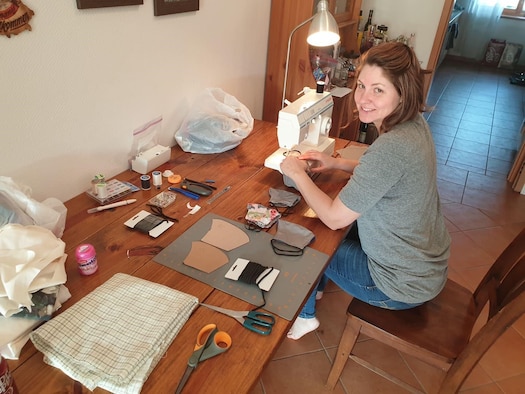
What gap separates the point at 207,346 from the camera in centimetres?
83

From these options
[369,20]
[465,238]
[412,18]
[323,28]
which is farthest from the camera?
[369,20]

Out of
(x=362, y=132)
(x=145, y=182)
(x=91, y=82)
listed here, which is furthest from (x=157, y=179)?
(x=362, y=132)

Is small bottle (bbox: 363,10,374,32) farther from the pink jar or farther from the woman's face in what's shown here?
the pink jar

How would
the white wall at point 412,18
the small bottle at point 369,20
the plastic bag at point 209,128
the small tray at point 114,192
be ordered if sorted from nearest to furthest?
the small tray at point 114,192 < the plastic bag at point 209,128 < the white wall at point 412,18 < the small bottle at point 369,20

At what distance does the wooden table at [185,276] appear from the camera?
0.77 meters

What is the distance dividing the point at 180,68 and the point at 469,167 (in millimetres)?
2884

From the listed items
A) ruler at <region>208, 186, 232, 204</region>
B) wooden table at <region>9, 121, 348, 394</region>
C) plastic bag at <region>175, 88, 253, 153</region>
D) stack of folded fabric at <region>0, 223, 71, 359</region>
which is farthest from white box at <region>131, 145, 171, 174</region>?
stack of folded fabric at <region>0, 223, 71, 359</region>

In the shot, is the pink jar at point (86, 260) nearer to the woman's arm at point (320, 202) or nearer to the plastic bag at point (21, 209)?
the plastic bag at point (21, 209)

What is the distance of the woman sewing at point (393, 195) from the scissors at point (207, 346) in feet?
1.69

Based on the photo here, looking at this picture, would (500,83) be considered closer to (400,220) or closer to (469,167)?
(469,167)

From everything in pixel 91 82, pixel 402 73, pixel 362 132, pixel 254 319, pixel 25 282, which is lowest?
pixel 362 132

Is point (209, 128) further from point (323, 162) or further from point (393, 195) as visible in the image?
point (393, 195)

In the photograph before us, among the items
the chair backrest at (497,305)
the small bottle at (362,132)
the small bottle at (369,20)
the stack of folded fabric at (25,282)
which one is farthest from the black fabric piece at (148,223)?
the small bottle at (369,20)

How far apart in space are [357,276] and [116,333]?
32.8 inches
